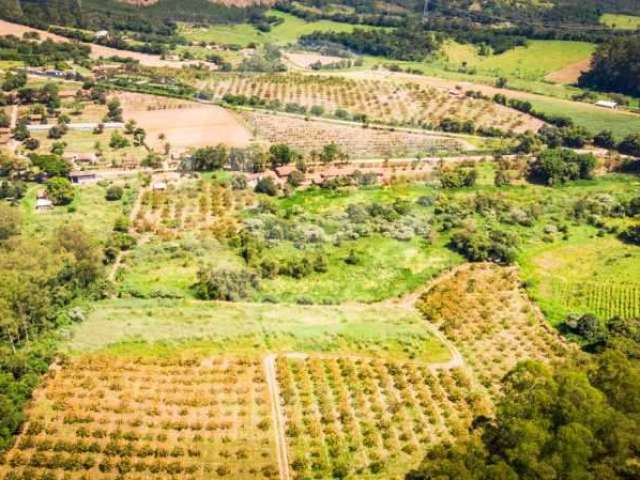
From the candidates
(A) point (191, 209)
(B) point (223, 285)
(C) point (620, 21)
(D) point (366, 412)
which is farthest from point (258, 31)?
(D) point (366, 412)

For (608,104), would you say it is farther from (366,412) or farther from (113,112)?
(366,412)

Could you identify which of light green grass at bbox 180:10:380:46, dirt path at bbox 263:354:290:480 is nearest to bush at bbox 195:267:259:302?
dirt path at bbox 263:354:290:480

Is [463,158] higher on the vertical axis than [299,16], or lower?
lower

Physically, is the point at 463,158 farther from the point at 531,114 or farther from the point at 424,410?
the point at 424,410

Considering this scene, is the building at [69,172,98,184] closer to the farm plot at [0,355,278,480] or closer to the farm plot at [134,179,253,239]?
the farm plot at [134,179,253,239]

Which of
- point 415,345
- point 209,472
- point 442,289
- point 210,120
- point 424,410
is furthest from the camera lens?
point 210,120

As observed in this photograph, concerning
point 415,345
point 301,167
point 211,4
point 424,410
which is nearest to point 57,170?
point 301,167
